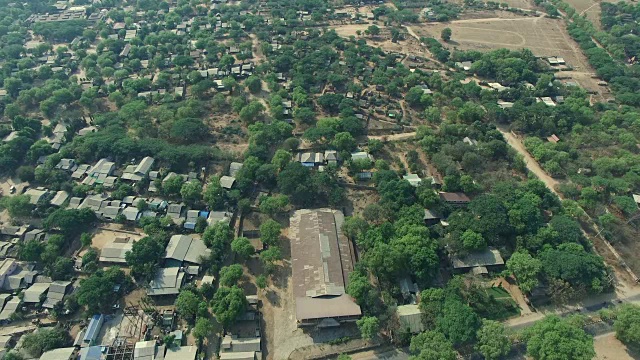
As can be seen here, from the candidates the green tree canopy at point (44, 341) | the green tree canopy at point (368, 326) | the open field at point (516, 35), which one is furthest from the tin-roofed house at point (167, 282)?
the open field at point (516, 35)

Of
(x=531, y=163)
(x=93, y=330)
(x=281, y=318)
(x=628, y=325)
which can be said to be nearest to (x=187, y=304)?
(x=93, y=330)

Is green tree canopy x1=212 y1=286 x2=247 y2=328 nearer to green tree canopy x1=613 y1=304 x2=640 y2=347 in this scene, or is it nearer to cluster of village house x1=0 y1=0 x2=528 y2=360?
cluster of village house x1=0 y1=0 x2=528 y2=360

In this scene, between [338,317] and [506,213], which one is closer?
[338,317]

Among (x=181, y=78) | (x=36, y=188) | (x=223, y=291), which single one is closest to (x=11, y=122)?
(x=36, y=188)

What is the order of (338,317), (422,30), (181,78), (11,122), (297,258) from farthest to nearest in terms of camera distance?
(422,30)
(181,78)
(11,122)
(297,258)
(338,317)

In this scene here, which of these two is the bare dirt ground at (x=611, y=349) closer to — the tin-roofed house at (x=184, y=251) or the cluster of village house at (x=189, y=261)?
the cluster of village house at (x=189, y=261)

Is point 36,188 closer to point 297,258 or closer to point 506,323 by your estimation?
point 297,258

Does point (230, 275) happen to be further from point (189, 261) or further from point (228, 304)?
point (189, 261)
